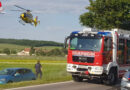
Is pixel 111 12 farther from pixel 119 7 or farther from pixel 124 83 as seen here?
pixel 124 83

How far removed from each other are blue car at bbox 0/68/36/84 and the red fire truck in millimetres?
4768

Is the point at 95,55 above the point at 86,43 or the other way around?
the other way around

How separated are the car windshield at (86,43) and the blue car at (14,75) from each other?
531cm

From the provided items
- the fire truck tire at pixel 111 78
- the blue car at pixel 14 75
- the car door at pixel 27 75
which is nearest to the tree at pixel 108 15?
the car door at pixel 27 75

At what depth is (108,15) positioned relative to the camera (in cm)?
3316

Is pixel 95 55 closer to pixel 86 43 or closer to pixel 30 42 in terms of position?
pixel 86 43

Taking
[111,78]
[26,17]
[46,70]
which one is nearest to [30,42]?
[46,70]

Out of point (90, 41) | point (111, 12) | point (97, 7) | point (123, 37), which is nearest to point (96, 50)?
point (90, 41)

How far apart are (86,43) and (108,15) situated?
61.2 feet

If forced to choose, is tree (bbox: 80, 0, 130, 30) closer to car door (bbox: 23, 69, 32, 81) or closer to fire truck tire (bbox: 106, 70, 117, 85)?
car door (bbox: 23, 69, 32, 81)

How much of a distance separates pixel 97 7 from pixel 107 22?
2.66 meters

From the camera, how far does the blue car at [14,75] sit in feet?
59.3

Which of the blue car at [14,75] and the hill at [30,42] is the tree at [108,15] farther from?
the hill at [30,42]

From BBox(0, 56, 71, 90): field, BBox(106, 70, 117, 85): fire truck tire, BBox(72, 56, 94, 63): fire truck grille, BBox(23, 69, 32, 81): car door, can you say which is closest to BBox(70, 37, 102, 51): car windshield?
BBox(72, 56, 94, 63): fire truck grille
